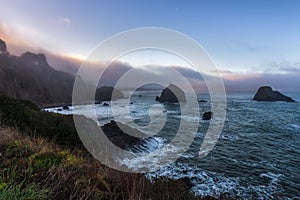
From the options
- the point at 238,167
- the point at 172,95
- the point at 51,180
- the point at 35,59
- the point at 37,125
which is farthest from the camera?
the point at 35,59

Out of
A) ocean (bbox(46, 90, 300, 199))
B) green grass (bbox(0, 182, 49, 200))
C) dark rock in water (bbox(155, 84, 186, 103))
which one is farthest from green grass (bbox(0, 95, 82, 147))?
dark rock in water (bbox(155, 84, 186, 103))

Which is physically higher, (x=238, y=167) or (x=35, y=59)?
(x=35, y=59)

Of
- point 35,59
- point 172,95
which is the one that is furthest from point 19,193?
point 35,59

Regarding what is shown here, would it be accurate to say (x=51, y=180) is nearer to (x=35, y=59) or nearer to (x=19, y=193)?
(x=19, y=193)

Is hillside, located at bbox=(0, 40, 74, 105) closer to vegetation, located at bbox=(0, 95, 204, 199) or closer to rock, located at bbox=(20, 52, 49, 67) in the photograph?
rock, located at bbox=(20, 52, 49, 67)

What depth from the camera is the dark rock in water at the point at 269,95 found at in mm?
104438

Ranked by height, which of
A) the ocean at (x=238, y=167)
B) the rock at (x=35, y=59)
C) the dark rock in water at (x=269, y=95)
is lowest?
the ocean at (x=238, y=167)

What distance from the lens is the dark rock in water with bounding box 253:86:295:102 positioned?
343ft

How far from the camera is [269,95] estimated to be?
105 metres

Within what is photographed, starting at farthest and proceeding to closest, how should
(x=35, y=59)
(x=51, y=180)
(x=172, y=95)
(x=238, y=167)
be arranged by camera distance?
1. (x=35, y=59)
2. (x=172, y=95)
3. (x=238, y=167)
4. (x=51, y=180)

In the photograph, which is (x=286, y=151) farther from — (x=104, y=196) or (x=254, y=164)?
(x=104, y=196)

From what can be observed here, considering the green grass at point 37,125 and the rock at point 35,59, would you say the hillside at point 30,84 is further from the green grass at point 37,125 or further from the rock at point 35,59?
the green grass at point 37,125

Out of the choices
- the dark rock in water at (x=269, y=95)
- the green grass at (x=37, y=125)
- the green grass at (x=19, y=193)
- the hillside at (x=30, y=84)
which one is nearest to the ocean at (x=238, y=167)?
the green grass at (x=37, y=125)

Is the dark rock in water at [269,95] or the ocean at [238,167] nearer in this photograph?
the ocean at [238,167]
